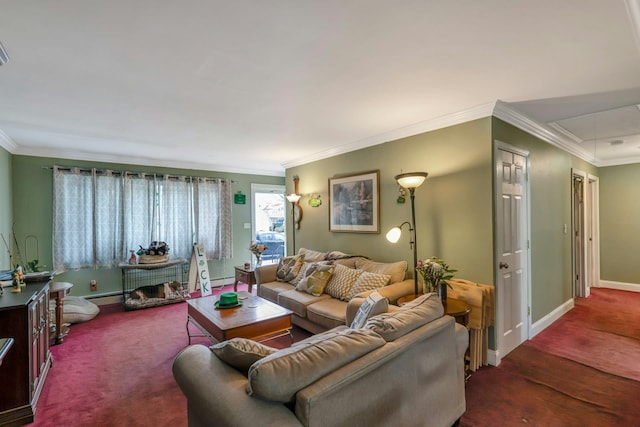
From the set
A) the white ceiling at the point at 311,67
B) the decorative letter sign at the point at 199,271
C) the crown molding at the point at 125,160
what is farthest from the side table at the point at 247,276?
the crown molding at the point at 125,160

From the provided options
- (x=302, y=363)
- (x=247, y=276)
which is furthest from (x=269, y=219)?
(x=302, y=363)

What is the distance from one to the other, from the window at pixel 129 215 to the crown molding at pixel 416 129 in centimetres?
237

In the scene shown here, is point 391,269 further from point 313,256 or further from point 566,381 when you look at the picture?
point 566,381

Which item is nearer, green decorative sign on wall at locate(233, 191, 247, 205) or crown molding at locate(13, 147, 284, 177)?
crown molding at locate(13, 147, 284, 177)

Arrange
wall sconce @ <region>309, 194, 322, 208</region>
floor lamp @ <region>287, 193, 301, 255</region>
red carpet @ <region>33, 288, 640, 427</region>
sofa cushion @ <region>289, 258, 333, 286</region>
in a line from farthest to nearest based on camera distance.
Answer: floor lamp @ <region>287, 193, 301, 255</region> → wall sconce @ <region>309, 194, 322, 208</region> → sofa cushion @ <region>289, 258, 333, 286</region> → red carpet @ <region>33, 288, 640, 427</region>

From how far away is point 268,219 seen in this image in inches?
263

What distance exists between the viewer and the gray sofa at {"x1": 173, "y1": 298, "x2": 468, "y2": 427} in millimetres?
1091

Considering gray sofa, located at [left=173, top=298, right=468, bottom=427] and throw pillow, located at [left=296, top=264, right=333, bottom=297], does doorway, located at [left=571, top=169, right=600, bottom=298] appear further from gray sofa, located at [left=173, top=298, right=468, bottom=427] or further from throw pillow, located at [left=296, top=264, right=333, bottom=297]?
gray sofa, located at [left=173, top=298, right=468, bottom=427]

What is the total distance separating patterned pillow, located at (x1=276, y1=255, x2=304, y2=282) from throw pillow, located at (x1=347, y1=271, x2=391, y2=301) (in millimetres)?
1128

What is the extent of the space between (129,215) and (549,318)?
629cm

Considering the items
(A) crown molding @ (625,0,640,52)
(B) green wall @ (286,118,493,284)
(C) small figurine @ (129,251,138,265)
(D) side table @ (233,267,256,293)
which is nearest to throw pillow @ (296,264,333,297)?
(B) green wall @ (286,118,493,284)

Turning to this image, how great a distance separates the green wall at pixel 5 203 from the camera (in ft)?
12.0

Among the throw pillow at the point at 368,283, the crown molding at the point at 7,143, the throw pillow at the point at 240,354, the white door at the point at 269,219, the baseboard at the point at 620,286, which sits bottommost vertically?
the baseboard at the point at 620,286

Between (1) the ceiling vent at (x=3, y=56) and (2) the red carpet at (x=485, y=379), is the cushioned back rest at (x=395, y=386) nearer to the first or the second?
(2) the red carpet at (x=485, y=379)
